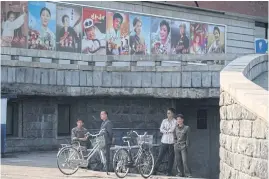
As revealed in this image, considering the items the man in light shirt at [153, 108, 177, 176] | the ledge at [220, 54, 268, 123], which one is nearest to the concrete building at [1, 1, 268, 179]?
the man in light shirt at [153, 108, 177, 176]

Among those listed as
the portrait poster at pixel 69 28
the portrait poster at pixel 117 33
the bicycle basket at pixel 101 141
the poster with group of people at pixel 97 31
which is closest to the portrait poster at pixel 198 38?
the poster with group of people at pixel 97 31

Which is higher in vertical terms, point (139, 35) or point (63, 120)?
point (139, 35)

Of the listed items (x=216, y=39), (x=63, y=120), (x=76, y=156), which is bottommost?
(x=76, y=156)

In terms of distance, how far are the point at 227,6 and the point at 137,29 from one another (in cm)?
1131

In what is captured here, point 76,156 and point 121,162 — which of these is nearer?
point 121,162

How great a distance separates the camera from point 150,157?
528 inches

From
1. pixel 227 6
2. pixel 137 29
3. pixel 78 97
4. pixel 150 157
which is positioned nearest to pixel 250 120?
pixel 150 157

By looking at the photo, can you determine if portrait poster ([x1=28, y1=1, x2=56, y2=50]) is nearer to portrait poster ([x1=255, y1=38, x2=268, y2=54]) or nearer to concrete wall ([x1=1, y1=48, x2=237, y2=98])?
concrete wall ([x1=1, y1=48, x2=237, y2=98])

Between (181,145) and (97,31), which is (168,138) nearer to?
(181,145)

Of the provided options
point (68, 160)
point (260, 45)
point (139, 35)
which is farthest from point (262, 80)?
point (260, 45)

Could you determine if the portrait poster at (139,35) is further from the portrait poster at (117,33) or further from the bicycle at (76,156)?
the bicycle at (76,156)

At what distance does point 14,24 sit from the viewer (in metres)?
20.6

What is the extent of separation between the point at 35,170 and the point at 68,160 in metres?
Result: 1.11

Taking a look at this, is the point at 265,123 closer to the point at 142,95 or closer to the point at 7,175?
the point at 7,175
